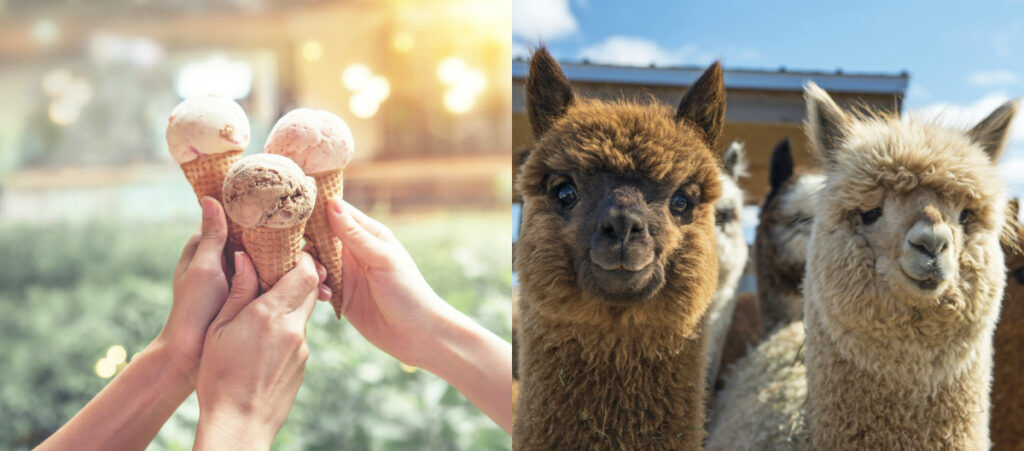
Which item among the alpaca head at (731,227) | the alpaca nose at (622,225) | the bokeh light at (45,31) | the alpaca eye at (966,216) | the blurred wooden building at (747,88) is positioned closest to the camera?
the alpaca nose at (622,225)

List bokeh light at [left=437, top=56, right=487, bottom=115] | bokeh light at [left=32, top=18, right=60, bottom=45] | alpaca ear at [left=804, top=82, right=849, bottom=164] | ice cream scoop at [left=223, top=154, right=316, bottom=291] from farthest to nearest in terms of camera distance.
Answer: bokeh light at [left=437, top=56, right=487, bottom=115]
bokeh light at [left=32, top=18, right=60, bottom=45]
alpaca ear at [left=804, top=82, right=849, bottom=164]
ice cream scoop at [left=223, top=154, right=316, bottom=291]

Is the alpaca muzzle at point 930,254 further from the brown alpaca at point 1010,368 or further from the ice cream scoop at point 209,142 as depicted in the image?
the ice cream scoop at point 209,142

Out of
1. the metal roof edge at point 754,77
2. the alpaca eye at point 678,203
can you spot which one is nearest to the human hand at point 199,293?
the alpaca eye at point 678,203

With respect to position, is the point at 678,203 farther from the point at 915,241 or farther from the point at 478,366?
the point at 478,366

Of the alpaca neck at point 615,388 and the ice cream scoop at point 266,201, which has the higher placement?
the ice cream scoop at point 266,201

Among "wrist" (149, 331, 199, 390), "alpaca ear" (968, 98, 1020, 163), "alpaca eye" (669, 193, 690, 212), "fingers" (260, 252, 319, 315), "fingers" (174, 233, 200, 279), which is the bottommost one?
"wrist" (149, 331, 199, 390)

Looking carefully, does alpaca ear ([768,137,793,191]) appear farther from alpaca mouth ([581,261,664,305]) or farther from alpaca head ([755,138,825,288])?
alpaca mouth ([581,261,664,305])

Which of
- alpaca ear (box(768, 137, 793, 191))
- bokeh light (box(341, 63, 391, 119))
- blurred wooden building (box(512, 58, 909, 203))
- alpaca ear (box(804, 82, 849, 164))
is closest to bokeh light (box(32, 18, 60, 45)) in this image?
bokeh light (box(341, 63, 391, 119))
